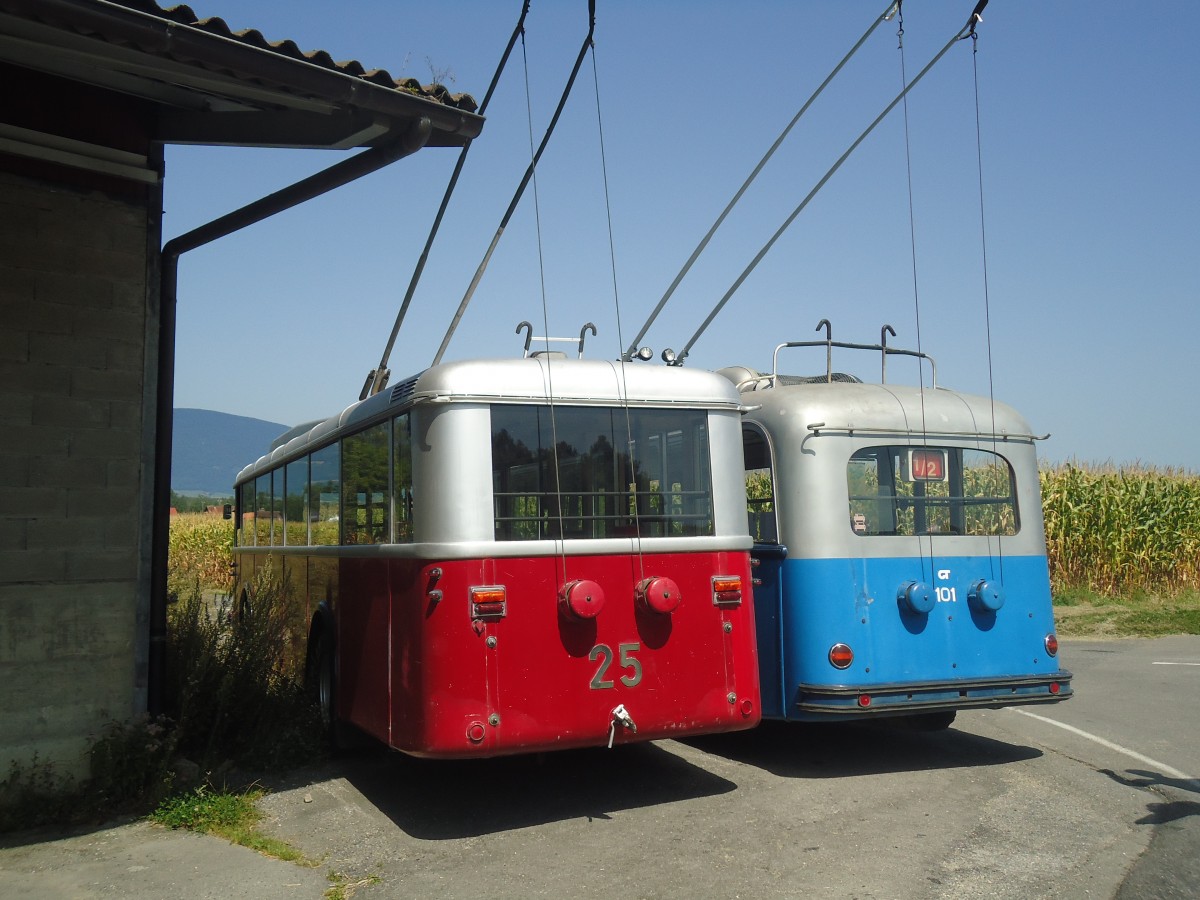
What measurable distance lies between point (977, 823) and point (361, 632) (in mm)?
4176

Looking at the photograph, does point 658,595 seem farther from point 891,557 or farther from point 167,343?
point 167,343

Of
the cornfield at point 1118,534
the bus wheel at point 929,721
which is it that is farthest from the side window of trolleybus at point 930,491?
the cornfield at point 1118,534

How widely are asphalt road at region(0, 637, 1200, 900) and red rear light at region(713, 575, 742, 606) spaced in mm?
1292

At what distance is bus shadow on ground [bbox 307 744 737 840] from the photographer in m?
6.82

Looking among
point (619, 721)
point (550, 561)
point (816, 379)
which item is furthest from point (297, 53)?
point (816, 379)

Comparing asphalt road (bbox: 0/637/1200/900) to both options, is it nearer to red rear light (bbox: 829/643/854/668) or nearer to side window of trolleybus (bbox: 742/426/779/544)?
red rear light (bbox: 829/643/854/668)

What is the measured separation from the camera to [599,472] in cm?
696

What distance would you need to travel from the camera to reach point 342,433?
8531mm

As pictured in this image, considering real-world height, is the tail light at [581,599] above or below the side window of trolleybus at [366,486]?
below

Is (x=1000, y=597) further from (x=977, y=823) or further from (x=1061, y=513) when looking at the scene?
(x=1061, y=513)

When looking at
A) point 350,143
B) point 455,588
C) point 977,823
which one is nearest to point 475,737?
point 455,588

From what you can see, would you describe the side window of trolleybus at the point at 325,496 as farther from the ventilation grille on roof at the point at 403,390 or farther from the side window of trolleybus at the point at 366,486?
the ventilation grille on roof at the point at 403,390

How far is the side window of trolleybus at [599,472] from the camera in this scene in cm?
669

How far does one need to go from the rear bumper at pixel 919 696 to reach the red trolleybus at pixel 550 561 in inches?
29.7
